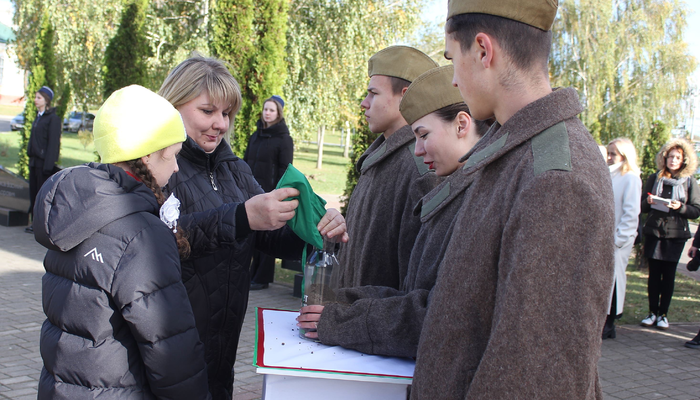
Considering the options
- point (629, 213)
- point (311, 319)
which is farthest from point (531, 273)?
point (629, 213)

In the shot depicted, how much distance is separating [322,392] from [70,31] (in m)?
23.3

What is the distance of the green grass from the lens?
25.7ft

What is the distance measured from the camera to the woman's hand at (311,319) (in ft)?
6.81

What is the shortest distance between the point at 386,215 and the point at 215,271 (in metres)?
0.89

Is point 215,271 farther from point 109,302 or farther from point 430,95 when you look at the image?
point 430,95

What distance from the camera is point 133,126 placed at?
2.07 meters

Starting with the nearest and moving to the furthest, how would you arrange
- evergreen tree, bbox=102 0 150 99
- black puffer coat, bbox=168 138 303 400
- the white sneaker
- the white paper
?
the white paper
black puffer coat, bbox=168 138 303 400
the white sneaker
evergreen tree, bbox=102 0 150 99

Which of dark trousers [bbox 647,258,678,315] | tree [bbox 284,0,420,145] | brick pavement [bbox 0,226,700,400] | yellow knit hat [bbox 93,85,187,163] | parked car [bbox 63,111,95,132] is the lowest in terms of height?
brick pavement [bbox 0,226,700,400]

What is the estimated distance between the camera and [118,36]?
1200 cm

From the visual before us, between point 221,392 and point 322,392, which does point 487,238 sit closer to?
point 322,392

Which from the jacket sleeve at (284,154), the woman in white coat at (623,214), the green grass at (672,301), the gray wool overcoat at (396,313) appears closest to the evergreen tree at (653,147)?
the green grass at (672,301)

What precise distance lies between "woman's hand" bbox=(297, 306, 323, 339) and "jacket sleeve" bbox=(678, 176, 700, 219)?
643 cm

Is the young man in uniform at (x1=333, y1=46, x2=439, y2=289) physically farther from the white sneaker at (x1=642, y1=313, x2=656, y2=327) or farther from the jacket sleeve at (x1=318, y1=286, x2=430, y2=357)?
the white sneaker at (x1=642, y1=313, x2=656, y2=327)

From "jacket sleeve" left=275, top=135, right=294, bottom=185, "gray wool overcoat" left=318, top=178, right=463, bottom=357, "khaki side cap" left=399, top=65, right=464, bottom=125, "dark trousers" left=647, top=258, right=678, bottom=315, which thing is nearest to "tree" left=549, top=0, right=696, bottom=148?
"dark trousers" left=647, top=258, right=678, bottom=315
